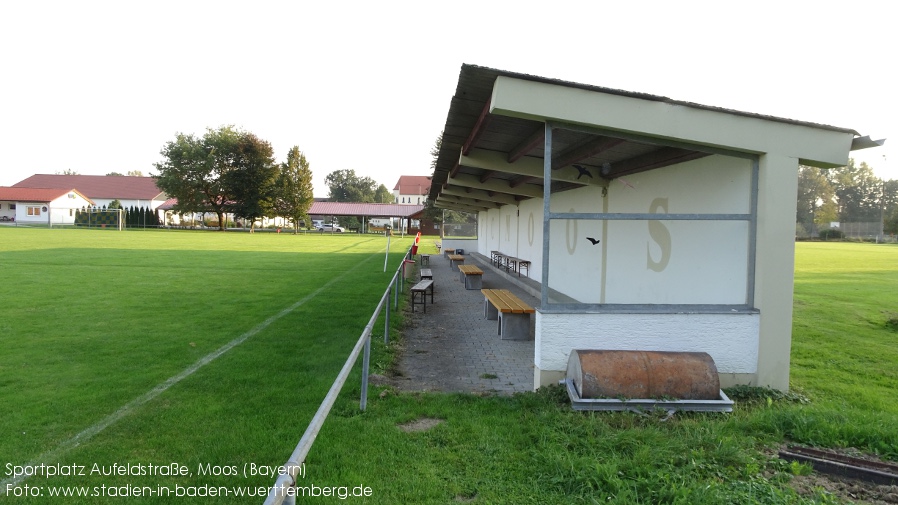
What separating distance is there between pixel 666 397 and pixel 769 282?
178 centimetres

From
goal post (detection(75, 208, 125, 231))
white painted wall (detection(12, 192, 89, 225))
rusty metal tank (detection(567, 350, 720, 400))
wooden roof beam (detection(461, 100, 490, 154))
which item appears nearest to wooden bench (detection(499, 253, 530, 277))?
wooden roof beam (detection(461, 100, 490, 154))

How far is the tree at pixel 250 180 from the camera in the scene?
60156 millimetres

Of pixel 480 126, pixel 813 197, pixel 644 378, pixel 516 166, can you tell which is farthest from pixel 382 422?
pixel 813 197

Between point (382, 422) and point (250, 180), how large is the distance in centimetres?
6035

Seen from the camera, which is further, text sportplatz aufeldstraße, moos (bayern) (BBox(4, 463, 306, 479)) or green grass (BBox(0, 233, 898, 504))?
text sportplatz aufeldstraße, moos (bayern) (BBox(4, 463, 306, 479))

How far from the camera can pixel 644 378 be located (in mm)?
5074

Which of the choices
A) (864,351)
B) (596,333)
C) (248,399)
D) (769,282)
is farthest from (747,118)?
(248,399)

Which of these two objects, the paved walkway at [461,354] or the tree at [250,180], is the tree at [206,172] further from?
the paved walkway at [461,354]

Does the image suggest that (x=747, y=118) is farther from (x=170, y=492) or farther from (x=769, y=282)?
(x=170, y=492)

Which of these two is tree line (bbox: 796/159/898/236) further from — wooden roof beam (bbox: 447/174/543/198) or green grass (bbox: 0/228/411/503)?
green grass (bbox: 0/228/411/503)

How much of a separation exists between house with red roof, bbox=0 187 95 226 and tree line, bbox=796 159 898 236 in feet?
321

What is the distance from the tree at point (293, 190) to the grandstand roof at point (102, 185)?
26.9m

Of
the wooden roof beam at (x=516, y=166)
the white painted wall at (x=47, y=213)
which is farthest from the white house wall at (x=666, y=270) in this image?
the white painted wall at (x=47, y=213)

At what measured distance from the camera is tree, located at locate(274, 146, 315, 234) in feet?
200
